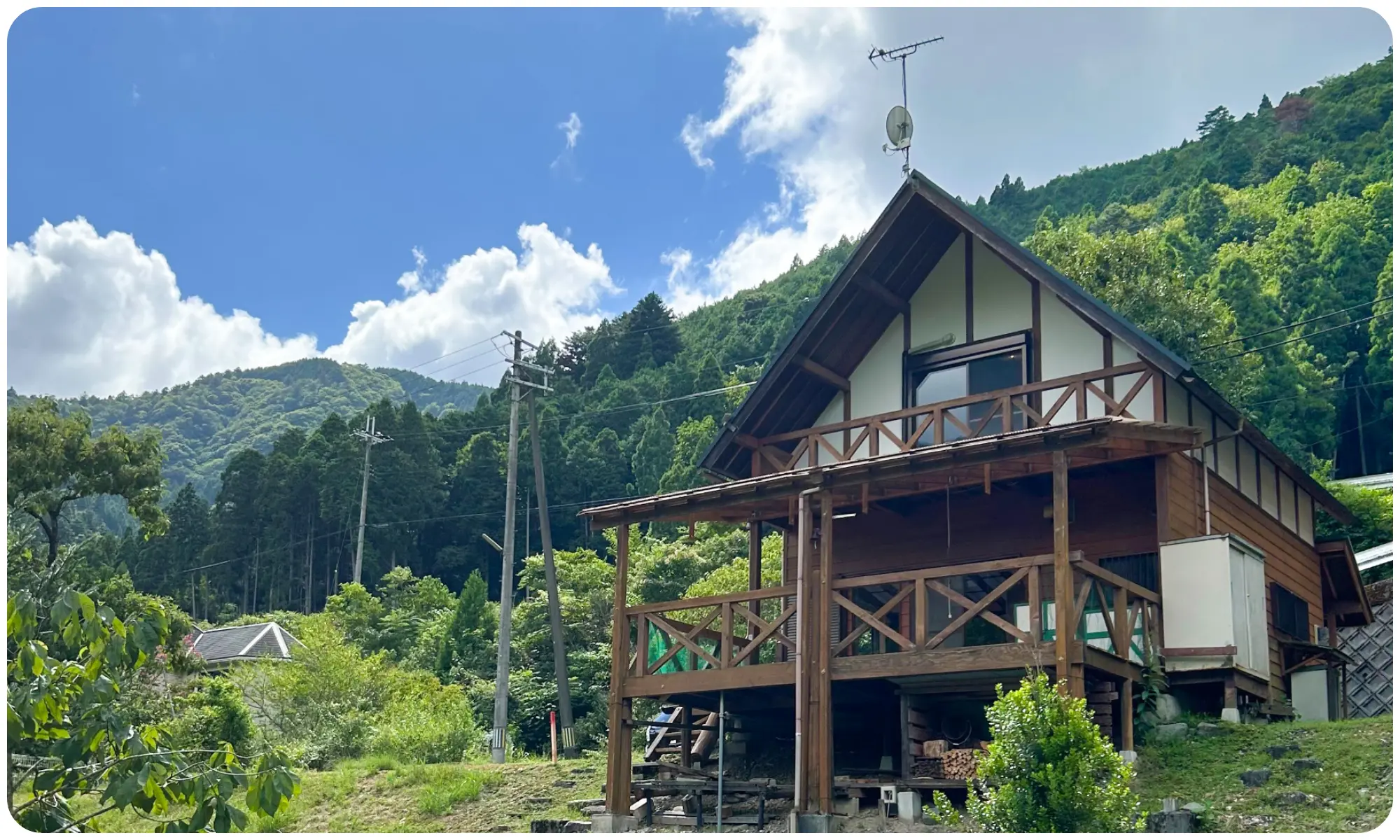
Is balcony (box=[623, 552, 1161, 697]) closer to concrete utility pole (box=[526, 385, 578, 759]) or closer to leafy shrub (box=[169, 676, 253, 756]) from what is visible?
concrete utility pole (box=[526, 385, 578, 759])

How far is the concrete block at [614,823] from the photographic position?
1773cm

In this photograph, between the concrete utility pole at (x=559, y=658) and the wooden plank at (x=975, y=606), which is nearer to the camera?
the wooden plank at (x=975, y=606)

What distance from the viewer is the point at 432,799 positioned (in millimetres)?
21297

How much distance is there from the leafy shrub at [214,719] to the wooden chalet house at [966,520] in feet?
36.7

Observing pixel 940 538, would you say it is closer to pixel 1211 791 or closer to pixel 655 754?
pixel 655 754

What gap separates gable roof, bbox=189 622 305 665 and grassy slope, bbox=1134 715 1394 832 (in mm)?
34567

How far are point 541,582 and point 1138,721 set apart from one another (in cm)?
3171

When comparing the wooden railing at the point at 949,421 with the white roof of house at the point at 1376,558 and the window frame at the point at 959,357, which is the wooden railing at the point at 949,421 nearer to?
the window frame at the point at 959,357

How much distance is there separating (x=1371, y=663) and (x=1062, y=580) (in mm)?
13610

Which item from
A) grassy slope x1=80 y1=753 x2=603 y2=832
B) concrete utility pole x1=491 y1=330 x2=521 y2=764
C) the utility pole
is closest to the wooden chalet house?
grassy slope x1=80 y1=753 x2=603 y2=832

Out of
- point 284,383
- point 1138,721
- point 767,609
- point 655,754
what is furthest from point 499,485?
point 284,383

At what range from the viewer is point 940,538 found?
20.4m

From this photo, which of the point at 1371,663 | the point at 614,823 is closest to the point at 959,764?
the point at 614,823

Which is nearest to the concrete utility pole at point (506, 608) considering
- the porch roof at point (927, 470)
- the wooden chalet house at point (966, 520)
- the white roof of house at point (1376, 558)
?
the wooden chalet house at point (966, 520)
